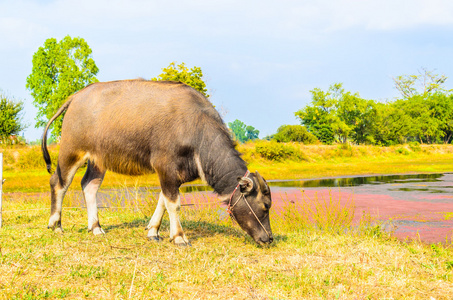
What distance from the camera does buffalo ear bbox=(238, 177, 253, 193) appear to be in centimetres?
547

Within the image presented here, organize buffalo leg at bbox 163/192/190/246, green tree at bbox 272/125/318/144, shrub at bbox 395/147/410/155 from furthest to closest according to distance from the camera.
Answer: green tree at bbox 272/125/318/144 → shrub at bbox 395/147/410/155 → buffalo leg at bbox 163/192/190/246

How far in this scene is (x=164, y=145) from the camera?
5.77 meters

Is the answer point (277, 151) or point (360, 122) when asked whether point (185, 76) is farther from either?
point (360, 122)

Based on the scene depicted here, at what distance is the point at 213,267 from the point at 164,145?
194 centimetres

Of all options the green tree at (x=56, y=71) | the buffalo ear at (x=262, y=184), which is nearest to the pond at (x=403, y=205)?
the buffalo ear at (x=262, y=184)

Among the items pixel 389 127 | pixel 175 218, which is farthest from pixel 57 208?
pixel 389 127

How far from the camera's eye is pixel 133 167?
6.13 meters

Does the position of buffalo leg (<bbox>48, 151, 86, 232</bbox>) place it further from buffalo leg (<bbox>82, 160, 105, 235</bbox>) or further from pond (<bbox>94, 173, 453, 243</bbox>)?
pond (<bbox>94, 173, 453, 243</bbox>)

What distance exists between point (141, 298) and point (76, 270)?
3.53ft

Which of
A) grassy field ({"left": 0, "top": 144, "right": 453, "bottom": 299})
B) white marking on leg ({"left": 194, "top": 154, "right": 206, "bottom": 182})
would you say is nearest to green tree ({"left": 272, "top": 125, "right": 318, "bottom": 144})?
grassy field ({"left": 0, "top": 144, "right": 453, "bottom": 299})

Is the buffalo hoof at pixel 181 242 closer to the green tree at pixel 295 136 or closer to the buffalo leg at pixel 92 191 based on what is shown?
the buffalo leg at pixel 92 191

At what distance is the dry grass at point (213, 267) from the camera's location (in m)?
3.86

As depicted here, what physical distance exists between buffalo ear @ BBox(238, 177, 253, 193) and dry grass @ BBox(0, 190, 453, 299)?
848 millimetres

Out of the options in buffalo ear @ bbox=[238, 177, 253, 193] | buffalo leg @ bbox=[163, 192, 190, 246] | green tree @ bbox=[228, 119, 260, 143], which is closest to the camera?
buffalo ear @ bbox=[238, 177, 253, 193]
